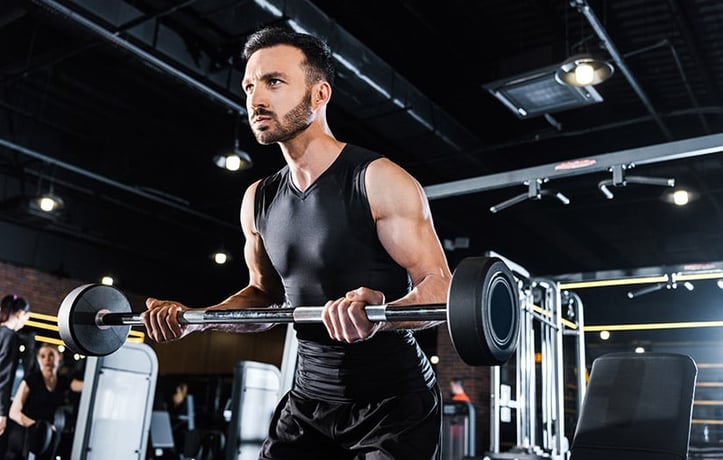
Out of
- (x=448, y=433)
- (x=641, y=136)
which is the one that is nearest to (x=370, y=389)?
(x=448, y=433)

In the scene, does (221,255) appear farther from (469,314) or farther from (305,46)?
(469,314)

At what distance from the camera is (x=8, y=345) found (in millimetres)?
3820

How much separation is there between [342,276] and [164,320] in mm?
393

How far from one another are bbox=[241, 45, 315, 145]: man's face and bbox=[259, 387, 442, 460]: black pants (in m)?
0.60

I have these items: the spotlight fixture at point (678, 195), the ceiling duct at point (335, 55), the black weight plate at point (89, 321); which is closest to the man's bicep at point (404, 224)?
the black weight plate at point (89, 321)

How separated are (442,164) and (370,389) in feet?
19.7

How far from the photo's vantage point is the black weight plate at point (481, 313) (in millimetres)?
1155

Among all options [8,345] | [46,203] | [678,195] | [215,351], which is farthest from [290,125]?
[215,351]

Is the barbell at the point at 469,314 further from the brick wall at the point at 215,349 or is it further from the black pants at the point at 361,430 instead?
the brick wall at the point at 215,349

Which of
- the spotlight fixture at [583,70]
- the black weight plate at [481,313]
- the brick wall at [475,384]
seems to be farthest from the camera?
the brick wall at [475,384]

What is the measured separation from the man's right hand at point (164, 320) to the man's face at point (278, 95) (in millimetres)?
415

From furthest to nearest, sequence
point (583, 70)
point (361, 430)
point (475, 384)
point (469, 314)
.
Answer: point (475, 384), point (583, 70), point (361, 430), point (469, 314)

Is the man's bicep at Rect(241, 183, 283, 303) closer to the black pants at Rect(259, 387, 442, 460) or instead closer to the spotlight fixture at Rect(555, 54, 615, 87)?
the black pants at Rect(259, 387, 442, 460)

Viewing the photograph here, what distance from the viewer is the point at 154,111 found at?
7.20 meters
